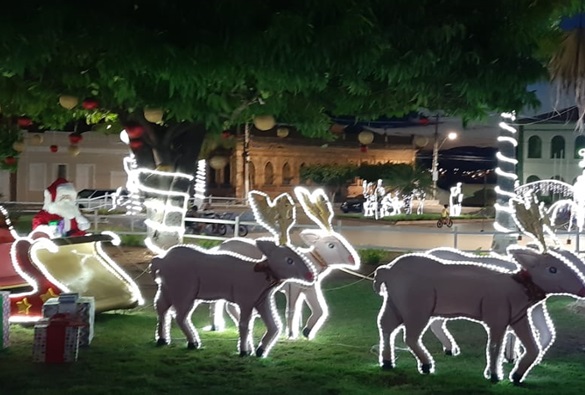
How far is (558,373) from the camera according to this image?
7977 mm

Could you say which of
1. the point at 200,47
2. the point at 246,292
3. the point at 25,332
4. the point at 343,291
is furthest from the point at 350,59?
the point at 343,291

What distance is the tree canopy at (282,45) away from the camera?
6.68 metres

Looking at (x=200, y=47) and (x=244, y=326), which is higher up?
(x=200, y=47)

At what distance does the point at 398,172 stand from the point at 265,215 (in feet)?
111

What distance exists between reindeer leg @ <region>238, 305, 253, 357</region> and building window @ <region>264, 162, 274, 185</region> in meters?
43.0

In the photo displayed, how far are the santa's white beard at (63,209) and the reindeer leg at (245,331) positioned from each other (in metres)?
3.43

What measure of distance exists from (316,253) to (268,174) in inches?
1676

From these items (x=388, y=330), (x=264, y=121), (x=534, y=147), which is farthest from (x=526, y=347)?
(x=534, y=147)

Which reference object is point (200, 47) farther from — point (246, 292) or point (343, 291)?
point (343, 291)

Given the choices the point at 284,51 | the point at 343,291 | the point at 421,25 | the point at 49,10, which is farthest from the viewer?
the point at 343,291

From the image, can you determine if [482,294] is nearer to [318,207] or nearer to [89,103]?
[318,207]

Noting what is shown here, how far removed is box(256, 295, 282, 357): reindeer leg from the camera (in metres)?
8.30

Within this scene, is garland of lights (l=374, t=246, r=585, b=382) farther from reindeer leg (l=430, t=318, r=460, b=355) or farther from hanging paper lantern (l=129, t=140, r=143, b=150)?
hanging paper lantern (l=129, t=140, r=143, b=150)

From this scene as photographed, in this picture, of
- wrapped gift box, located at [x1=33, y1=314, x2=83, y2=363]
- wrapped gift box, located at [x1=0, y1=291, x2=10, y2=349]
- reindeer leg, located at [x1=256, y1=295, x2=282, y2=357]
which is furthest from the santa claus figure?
reindeer leg, located at [x1=256, y1=295, x2=282, y2=357]
